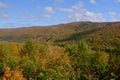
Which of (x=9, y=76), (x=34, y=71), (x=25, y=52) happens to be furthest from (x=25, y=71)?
(x=25, y=52)

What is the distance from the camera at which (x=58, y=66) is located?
6141 cm

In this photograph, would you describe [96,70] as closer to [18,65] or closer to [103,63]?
[103,63]

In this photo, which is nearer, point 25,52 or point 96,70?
point 96,70

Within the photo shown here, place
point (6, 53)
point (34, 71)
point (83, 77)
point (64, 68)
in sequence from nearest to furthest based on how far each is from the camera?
1. point (64, 68)
2. point (34, 71)
3. point (83, 77)
4. point (6, 53)

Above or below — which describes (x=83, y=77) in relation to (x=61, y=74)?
below

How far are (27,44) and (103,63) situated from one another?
3823 cm

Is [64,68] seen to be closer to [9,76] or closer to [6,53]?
[9,76]

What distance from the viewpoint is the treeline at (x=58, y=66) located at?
60.2 m

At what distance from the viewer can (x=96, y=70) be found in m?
83.3

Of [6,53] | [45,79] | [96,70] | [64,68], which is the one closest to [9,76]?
[45,79]

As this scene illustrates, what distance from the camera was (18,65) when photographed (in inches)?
2879

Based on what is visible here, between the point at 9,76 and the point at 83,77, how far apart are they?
2703cm

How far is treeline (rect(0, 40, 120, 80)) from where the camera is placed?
60.2m

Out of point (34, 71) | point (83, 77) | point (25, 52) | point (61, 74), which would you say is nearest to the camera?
point (61, 74)
